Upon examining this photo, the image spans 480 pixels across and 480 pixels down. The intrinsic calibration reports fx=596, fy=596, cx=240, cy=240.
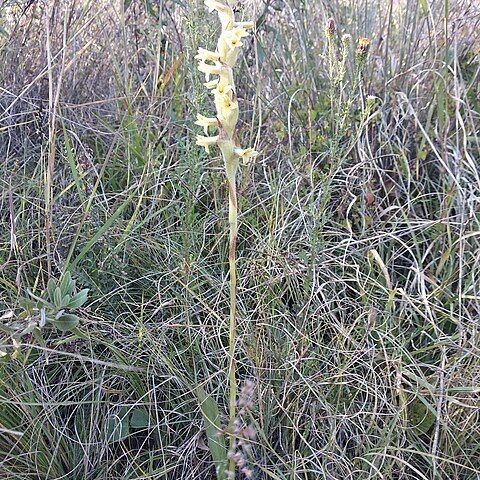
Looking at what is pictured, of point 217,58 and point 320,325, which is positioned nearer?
point 217,58

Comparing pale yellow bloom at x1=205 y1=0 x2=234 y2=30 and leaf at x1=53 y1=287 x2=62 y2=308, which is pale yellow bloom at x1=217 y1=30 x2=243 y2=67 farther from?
leaf at x1=53 y1=287 x2=62 y2=308

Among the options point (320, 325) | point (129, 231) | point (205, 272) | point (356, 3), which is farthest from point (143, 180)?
point (356, 3)

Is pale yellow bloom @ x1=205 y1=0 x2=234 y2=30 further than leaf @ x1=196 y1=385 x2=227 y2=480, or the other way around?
leaf @ x1=196 y1=385 x2=227 y2=480

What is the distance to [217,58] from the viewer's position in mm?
970

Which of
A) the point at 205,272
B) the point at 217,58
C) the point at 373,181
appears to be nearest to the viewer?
the point at 217,58

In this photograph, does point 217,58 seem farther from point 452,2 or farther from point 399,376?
point 452,2

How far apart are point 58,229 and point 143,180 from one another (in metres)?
0.25

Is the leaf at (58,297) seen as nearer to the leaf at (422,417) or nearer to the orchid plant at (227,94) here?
the orchid plant at (227,94)

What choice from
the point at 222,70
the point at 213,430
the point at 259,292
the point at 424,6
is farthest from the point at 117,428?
the point at 424,6

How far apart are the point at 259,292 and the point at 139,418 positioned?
387mm

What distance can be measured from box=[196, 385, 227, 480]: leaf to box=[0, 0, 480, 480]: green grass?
0.19 ft

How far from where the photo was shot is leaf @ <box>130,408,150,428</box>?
1.25m

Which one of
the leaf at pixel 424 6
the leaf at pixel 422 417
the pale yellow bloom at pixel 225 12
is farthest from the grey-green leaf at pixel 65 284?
the leaf at pixel 424 6

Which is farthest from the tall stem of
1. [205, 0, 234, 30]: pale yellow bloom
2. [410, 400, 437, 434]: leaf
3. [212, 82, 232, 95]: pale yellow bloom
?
[410, 400, 437, 434]: leaf
